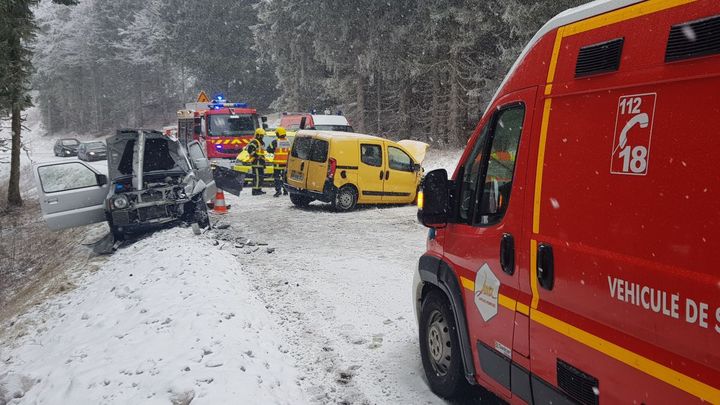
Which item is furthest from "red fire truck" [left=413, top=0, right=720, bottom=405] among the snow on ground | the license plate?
the license plate

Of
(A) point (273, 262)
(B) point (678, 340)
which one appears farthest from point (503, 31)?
(B) point (678, 340)

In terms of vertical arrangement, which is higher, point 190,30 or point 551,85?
point 190,30

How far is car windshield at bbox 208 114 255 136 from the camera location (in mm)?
20781

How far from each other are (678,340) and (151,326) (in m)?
5.16

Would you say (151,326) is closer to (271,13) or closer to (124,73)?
(271,13)

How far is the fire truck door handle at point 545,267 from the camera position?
287 cm

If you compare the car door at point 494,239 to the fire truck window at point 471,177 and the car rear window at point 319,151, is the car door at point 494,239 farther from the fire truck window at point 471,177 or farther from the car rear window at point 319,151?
the car rear window at point 319,151

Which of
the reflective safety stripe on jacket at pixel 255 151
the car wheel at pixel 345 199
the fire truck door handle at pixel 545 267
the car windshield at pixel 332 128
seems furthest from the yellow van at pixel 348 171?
the fire truck door handle at pixel 545 267

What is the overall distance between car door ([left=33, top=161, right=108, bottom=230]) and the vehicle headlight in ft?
2.45

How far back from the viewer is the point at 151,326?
588 centimetres

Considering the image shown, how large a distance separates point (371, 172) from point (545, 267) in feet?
35.2

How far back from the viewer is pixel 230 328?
559 centimetres

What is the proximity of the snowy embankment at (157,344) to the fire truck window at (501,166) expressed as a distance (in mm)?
2297

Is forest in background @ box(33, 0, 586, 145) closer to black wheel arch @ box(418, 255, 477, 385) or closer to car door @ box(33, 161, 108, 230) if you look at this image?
car door @ box(33, 161, 108, 230)
